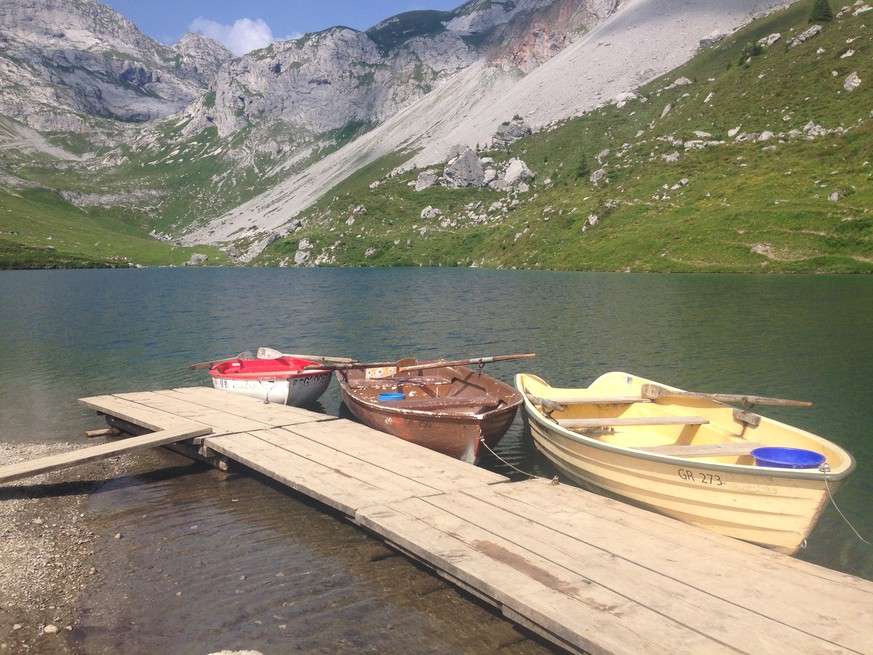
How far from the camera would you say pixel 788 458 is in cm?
1204

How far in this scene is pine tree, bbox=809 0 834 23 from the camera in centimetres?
15075

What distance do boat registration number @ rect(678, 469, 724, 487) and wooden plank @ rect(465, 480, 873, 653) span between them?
3.49 ft

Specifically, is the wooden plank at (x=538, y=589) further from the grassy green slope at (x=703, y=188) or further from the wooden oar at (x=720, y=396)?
the grassy green slope at (x=703, y=188)

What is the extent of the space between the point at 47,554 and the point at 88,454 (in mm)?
4339

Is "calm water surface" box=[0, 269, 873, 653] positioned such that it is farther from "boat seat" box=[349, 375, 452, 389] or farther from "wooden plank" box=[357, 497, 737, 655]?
"boat seat" box=[349, 375, 452, 389]

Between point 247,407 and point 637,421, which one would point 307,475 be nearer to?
point 247,407

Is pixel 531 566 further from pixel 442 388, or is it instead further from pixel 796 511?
pixel 442 388

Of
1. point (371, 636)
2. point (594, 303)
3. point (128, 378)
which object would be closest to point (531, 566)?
point (371, 636)

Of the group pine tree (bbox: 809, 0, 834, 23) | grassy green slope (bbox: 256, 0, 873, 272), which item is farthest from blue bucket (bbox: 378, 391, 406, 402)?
pine tree (bbox: 809, 0, 834, 23)

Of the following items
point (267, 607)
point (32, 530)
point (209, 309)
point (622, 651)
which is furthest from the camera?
point (209, 309)

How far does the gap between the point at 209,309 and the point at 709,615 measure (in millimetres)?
68915

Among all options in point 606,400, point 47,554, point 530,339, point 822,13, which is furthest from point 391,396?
point 822,13

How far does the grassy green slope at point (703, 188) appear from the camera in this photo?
93.9m

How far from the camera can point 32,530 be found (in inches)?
569
